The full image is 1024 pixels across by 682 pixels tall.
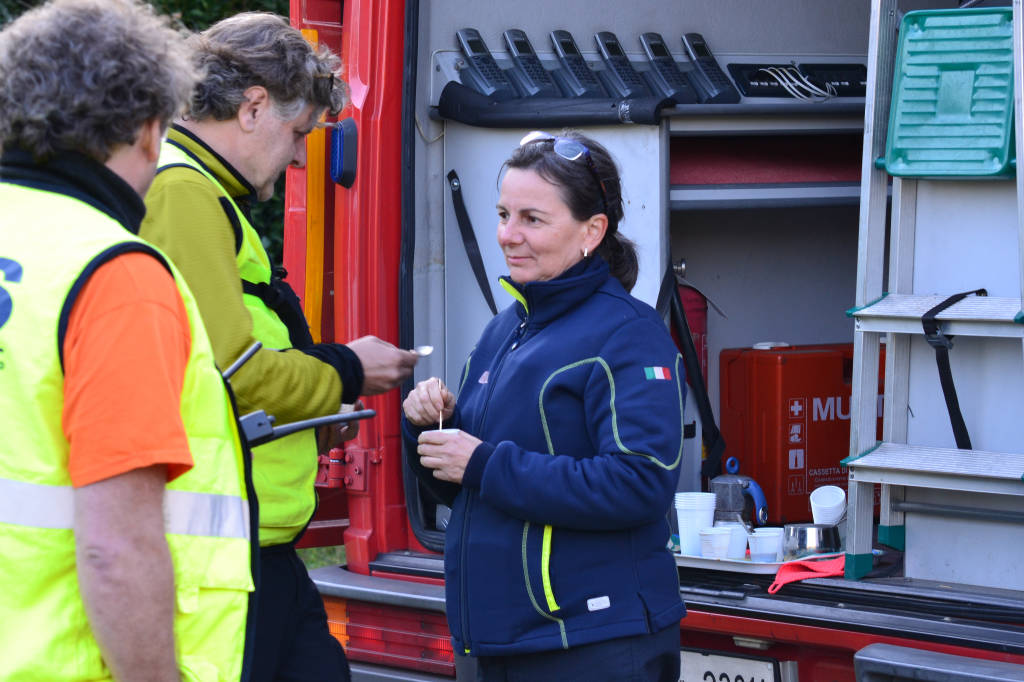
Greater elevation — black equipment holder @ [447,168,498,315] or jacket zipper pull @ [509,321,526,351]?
black equipment holder @ [447,168,498,315]

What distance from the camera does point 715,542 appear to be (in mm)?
2986

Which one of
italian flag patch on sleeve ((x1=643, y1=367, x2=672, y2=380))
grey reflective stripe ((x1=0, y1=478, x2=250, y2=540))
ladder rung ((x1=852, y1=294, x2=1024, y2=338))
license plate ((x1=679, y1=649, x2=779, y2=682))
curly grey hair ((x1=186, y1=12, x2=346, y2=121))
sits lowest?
license plate ((x1=679, y1=649, x2=779, y2=682))

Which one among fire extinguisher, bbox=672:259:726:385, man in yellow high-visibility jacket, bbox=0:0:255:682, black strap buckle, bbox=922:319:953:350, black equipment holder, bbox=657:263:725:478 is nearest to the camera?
man in yellow high-visibility jacket, bbox=0:0:255:682

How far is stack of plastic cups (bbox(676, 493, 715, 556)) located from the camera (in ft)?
10.3

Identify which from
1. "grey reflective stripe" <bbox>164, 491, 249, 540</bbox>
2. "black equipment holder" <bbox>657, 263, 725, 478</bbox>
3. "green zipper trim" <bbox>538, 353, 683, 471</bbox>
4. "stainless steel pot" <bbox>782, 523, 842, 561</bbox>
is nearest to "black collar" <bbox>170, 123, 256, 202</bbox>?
"green zipper trim" <bbox>538, 353, 683, 471</bbox>

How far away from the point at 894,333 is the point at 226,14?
5.91 m

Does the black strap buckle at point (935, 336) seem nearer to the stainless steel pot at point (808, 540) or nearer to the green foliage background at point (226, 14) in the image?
the stainless steel pot at point (808, 540)

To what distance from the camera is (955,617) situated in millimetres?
2396

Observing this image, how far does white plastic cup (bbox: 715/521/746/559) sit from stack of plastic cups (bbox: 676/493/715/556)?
9 centimetres

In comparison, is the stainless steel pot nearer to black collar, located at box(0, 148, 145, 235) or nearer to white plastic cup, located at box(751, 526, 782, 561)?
white plastic cup, located at box(751, 526, 782, 561)

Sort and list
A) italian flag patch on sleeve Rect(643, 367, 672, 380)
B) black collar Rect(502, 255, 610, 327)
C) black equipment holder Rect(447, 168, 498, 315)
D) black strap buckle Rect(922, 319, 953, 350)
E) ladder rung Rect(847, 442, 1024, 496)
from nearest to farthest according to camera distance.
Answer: italian flag patch on sleeve Rect(643, 367, 672, 380)
black collar Rect(502, 255, 610, 327)
ladder rung Rect(847, 442, 1024, 496)
black strap buckle Rect(922, 319, 953, 350)
black equipment holder Rect(447, 168, 498, 315)

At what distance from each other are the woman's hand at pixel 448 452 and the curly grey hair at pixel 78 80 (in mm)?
922

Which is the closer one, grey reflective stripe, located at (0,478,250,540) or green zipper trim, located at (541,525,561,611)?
grey reflective stripe, located at (0,478,250,540)

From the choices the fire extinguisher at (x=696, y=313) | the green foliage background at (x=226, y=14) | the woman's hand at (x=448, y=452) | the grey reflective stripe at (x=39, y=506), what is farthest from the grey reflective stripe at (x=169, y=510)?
the green foliage background at (x=226, y=14)
